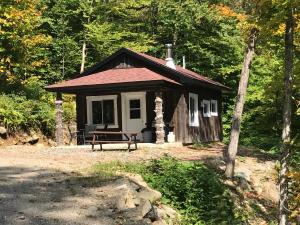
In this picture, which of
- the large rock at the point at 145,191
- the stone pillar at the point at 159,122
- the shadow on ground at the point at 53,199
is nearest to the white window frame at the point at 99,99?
the stone pillar at the point at 159,122

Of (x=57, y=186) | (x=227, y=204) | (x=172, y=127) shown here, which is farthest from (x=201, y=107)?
(x=57, y=186)

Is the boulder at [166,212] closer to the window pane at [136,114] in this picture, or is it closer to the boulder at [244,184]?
the boulder at [244,184]

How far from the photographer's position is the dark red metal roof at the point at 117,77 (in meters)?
21.7

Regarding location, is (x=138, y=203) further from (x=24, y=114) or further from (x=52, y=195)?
(x=24, y=114)

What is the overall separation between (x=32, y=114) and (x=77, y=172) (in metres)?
15.1

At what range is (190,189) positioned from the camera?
479 inches

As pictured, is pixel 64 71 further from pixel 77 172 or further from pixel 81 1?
pixel 77 172

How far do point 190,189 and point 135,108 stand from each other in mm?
12183

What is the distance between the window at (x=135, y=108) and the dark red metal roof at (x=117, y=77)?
62.4 inches

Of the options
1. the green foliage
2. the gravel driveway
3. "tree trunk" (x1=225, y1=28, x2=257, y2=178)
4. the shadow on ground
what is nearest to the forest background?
the green foliage

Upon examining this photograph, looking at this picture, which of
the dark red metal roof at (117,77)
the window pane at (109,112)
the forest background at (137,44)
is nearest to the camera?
the dark red metal roof at (117,77)

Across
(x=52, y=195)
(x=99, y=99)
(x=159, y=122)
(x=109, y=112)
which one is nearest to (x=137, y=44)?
(x=99, y=99)

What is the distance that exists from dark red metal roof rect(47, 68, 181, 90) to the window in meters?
1.59

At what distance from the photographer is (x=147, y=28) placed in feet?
135
